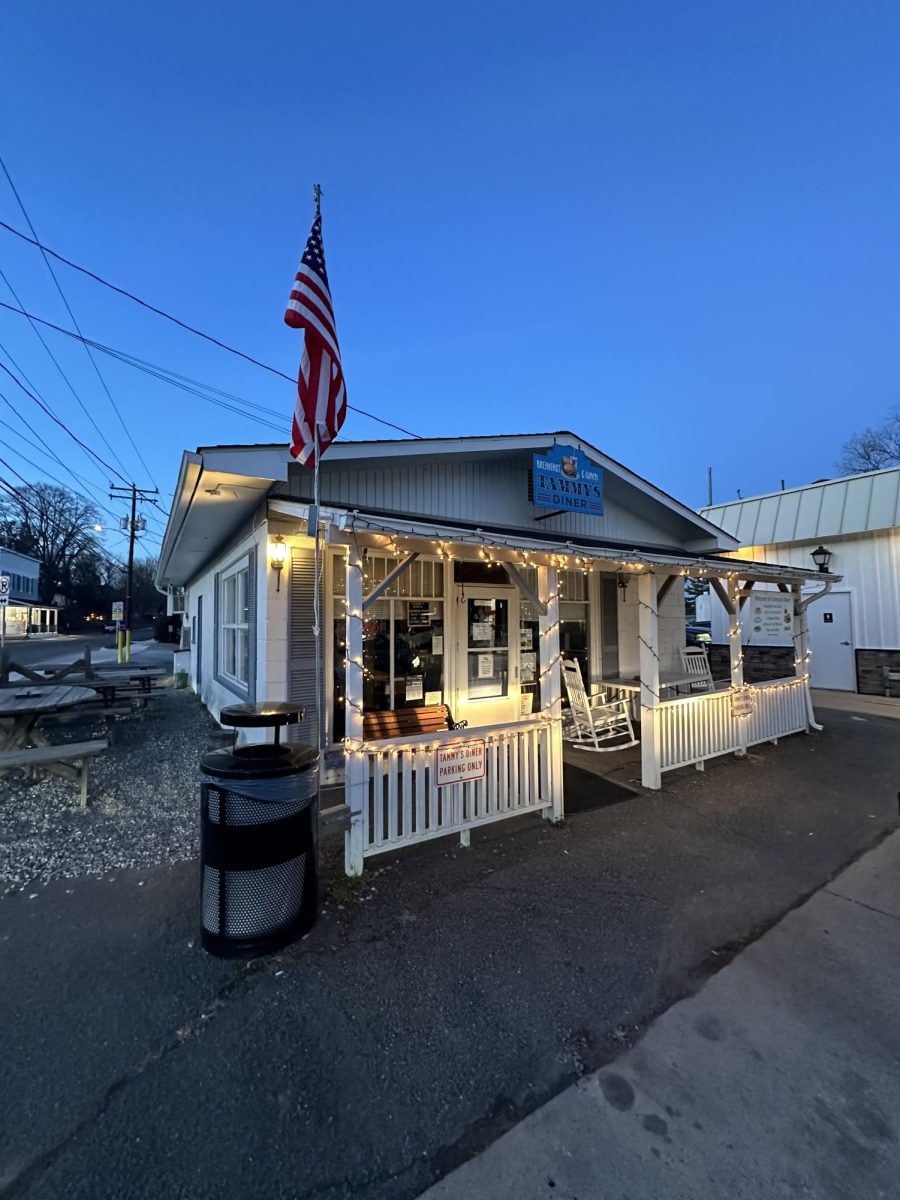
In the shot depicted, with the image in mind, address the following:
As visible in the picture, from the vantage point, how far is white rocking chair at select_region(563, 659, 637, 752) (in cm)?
655

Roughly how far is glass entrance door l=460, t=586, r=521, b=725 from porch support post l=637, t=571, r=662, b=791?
179 cm

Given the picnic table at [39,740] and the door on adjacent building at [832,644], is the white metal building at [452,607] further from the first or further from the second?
the door on adjacent building at [832,644]

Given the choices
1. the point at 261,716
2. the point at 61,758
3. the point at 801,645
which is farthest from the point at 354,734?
the point at 801,645

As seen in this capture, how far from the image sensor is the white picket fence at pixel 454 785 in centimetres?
355

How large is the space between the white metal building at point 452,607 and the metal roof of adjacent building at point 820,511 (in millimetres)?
4484

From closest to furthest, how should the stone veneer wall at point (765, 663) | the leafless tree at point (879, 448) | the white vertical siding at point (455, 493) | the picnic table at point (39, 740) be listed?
1. the picnic table at point (39, 740)
2. the white vertical siding at point (455, 493)
3. the stone veneer wall at point (765, 663)
4. the leafless tree at point (879, 448)

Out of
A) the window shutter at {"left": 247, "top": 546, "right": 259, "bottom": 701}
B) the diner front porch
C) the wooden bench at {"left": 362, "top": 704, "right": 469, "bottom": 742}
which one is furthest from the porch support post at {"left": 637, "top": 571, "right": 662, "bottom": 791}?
the window shutter at {"left": 247, "top": 546, "right": 259, "bottom": 701}

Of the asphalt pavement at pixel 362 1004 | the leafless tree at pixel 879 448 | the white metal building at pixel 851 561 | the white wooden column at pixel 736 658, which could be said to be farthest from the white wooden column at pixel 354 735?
the leafless tree at pixel 879 448

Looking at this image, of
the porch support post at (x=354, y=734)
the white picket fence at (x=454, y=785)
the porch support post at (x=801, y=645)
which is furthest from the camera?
the porch support post at (x=801, y=645)

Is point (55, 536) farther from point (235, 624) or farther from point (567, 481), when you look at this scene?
point (567, 481)

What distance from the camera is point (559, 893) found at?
3.27m

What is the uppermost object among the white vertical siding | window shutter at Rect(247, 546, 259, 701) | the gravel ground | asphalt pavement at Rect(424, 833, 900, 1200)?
the white vertical siding

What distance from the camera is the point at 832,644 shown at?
37.1 feet

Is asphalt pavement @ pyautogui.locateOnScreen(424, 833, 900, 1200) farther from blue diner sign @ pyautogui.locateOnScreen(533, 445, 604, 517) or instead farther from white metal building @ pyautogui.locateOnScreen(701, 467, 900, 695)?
white metal building @ pyautogui.locateOnScreen(701, 467, 900, 695)
